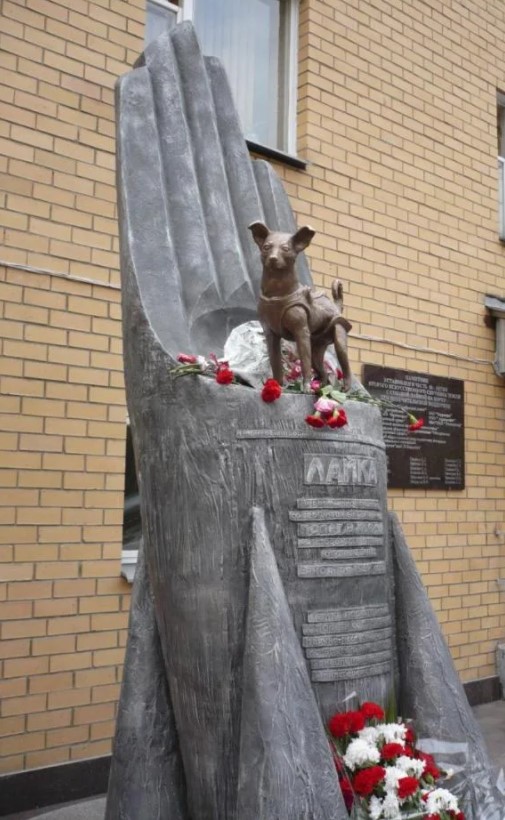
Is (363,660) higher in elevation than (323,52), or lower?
lower

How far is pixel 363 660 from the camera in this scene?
2746mm

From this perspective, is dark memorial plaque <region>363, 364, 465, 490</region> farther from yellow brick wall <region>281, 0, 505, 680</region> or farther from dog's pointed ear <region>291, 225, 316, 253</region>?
dog's pointed ear <region>291, 225, 316, 253</region>

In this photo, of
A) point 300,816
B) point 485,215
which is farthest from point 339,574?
point 485,215

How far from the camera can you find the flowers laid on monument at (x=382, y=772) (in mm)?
2453

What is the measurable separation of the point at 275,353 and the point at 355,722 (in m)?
1.17

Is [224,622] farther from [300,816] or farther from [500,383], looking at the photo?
[500,383]

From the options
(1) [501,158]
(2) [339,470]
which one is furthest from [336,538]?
(1) [501,158]

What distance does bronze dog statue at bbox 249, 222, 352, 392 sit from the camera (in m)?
2.77

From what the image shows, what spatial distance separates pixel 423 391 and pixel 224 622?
14.8 ft

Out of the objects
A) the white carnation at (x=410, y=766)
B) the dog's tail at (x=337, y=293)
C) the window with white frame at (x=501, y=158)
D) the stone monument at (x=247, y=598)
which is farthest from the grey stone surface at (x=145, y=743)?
the window with white frame at (x=501, y=158)

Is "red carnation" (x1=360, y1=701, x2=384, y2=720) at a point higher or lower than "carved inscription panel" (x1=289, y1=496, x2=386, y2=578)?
lower

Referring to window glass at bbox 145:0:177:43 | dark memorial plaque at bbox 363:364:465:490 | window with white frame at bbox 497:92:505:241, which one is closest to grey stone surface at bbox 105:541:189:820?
dark memorial plaque at bbox 363:364:465:490

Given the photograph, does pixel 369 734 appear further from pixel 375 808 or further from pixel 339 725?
pixel 375 808

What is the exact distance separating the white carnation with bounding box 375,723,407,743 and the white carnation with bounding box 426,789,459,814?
178 millimetres
